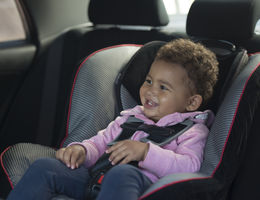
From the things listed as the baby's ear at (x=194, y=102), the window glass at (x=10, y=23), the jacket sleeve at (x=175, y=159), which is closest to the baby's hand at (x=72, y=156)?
the jacket sleeve at (x=175, y=159)

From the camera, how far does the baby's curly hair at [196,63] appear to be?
4.93 feet

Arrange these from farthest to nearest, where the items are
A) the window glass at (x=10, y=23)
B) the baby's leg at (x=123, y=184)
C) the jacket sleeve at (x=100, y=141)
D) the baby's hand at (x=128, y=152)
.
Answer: the window glass at (x=10, y=23)
the jacket sleeve at (x=100, y=141)
the baby's hand at (x=128, y=152)
the baby's leg at (x=123, y=184)

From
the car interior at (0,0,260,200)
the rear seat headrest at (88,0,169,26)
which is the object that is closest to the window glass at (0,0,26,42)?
the car interior at (0,0,260,200)

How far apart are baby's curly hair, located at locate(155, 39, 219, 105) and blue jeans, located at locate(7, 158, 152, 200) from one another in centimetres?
44

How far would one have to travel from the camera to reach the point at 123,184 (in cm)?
120

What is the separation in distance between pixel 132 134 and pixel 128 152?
201 mm

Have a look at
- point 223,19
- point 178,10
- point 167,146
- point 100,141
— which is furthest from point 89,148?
point 178,10

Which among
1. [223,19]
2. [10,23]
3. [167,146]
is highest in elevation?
[10,23]

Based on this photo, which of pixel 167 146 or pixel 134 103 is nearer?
pixel 167 146

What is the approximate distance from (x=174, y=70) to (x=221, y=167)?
410 mm

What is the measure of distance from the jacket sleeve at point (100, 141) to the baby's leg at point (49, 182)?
0.29 feet

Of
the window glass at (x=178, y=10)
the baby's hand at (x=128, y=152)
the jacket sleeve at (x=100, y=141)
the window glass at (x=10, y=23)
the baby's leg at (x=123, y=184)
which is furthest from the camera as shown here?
the window glass at (x=178, y=10)

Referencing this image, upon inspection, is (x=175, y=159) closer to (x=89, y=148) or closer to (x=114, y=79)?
(x=89, y=148)

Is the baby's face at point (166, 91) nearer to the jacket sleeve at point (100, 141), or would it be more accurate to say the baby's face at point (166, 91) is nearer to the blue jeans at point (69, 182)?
the jacket sleeve at point (100, 141)
